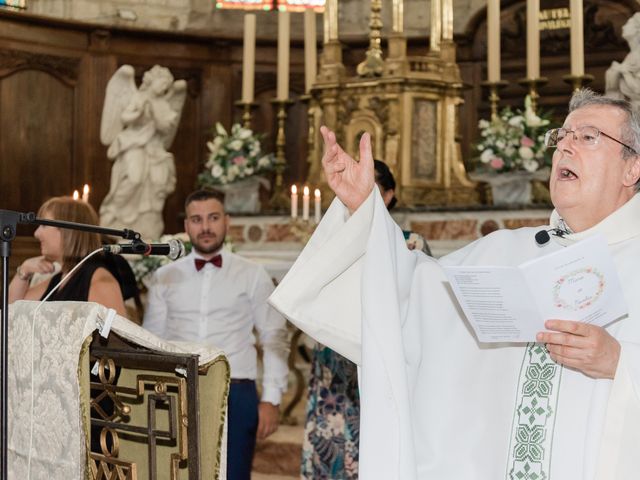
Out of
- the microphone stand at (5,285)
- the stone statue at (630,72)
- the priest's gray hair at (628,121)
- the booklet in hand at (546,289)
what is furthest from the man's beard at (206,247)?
the stone statue at (630,72)

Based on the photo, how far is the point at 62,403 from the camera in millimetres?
3178

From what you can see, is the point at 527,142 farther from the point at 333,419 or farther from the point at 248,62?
the point at 333,419

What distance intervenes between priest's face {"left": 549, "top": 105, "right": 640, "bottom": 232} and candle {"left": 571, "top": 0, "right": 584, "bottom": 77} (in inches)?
172

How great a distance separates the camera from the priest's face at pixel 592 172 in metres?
2.88

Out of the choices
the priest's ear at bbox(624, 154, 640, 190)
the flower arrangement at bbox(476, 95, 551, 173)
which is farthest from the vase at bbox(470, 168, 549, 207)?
the priest's ear at bbox(624, 154, 640, 190)

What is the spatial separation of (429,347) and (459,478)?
37cm

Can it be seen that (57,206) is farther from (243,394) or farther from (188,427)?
(188,427)

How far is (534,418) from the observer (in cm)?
291

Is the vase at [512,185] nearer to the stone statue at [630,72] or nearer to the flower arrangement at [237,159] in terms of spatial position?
the stone statue at [630,72]

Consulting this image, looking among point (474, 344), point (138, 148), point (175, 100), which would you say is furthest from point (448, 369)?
point (175, 100)

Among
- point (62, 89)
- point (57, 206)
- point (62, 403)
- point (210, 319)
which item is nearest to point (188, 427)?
point (62, 403)

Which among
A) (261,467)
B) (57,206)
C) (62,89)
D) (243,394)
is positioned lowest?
(261,467)

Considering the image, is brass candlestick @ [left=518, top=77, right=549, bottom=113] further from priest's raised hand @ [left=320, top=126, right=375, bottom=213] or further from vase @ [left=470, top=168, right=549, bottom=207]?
priest's raised hand @ [left=320, top=126, right=375, bottom=213]

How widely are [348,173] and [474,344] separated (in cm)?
60
